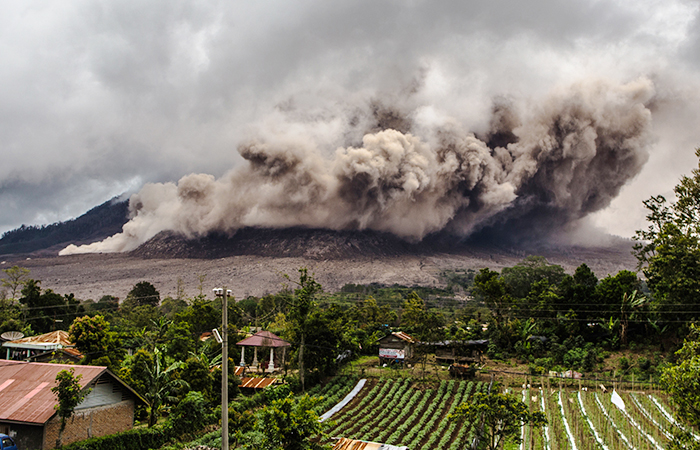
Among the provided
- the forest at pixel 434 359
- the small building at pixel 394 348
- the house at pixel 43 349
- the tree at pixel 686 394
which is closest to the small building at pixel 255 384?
the forest at pixel 434 359

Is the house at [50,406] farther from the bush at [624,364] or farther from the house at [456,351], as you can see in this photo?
the bush at [624,364]

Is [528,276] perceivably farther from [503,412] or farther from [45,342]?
[45,342]

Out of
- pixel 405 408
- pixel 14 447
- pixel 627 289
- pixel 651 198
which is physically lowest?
pixel 405 408

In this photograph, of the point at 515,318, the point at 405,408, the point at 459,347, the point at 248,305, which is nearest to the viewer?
the point at 405,408

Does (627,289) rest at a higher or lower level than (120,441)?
higher

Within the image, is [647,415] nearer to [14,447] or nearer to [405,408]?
[405,408]

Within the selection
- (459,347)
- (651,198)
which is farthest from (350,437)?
(651,198)
